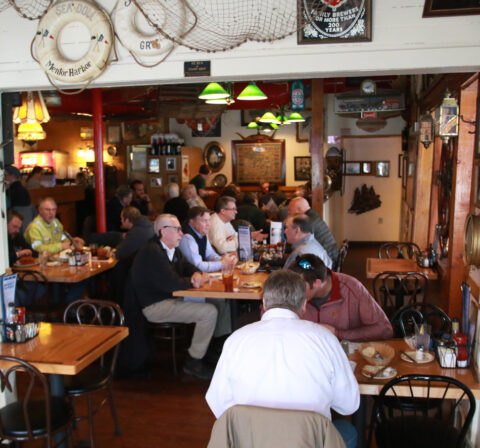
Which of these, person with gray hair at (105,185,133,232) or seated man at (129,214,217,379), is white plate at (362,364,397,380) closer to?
seated man at (129,214,217,379)

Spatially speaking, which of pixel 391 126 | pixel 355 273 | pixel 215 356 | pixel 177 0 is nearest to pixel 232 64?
pixel 177 0

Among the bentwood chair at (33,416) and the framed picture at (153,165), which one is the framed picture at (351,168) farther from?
the bentwood chair at (33,416)

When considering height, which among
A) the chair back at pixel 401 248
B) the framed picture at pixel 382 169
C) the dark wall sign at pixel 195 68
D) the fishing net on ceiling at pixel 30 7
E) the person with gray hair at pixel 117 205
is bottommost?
the chair back at pixel 401 248

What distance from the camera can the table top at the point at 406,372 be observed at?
282cm

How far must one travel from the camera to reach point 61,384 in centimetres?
335

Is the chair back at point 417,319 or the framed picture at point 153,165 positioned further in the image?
the framed picture at point 153,165

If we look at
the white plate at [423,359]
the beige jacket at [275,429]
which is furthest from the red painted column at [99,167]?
the beige jacket at [275,429]

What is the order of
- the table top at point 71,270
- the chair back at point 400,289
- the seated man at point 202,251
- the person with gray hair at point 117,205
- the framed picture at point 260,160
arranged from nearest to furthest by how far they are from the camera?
the chair back at point 400,289, the table top at point 71,270, the seated man at point 202,251, the person with gray hair at point 117,205, the framed picture at point 260,160

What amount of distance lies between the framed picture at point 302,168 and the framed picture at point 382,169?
1.62 metres

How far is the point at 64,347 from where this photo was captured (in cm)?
334

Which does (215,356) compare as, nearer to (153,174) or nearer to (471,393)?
(471,393)

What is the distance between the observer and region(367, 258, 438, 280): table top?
572cm

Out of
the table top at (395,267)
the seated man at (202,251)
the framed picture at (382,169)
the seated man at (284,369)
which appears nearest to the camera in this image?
the seated man at (284,369)

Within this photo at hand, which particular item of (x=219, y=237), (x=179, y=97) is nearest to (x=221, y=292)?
(x=219, y=237)
